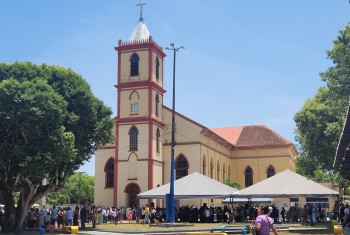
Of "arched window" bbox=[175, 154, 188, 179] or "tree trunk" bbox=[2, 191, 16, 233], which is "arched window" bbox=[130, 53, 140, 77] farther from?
"tree trunk" bbox=[2, 191, 16, 233]

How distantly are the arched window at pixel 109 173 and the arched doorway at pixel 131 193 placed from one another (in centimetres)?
262

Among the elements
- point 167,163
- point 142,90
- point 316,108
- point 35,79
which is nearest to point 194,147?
Answer: point 167,163

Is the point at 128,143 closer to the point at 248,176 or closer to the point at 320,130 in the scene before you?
the point at 248,176

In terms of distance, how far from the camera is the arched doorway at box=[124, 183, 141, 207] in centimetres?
4756

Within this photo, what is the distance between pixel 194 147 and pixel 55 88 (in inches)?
964

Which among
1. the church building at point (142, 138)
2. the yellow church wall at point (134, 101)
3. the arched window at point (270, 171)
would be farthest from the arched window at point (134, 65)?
the arched window at point (270, 171)

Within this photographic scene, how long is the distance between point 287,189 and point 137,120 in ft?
71.0

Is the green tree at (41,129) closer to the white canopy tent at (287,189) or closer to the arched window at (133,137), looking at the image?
the white canopy tent at (287,189)

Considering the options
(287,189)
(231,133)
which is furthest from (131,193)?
(287,189)

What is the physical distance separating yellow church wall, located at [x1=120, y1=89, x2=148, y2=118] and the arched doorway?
6749 millimetres

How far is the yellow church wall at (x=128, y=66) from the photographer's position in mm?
48469

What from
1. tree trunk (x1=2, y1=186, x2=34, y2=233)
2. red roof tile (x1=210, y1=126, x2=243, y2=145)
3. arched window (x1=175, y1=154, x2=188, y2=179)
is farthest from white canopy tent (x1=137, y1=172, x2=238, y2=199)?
red roof tile (x1=210, y1=126, x2=243, y2=145)

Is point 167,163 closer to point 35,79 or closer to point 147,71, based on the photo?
point 147,71

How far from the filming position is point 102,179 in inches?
1982
